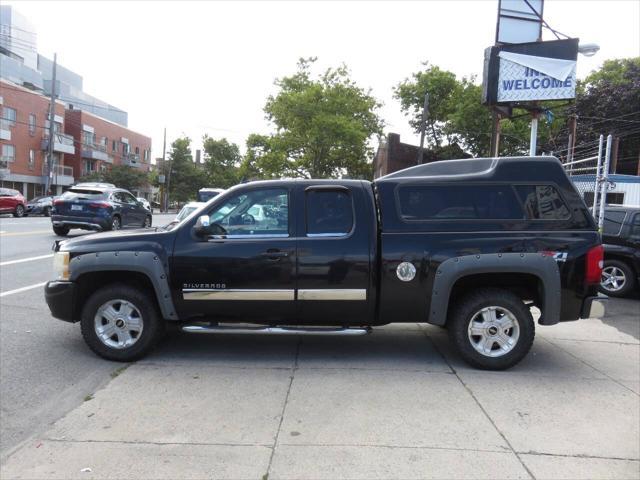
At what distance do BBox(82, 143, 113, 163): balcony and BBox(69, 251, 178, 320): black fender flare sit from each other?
5607 cm

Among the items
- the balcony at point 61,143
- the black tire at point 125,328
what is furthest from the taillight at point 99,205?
the balcony at point 61,143

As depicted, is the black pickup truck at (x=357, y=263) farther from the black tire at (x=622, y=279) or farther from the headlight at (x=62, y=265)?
the black tire at (x=622, y=279)

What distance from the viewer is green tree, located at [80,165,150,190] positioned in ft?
166

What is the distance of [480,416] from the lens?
156 inches

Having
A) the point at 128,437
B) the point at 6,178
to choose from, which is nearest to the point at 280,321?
the point at 128,437

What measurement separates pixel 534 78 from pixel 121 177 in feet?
153

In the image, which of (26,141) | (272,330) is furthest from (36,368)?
(26,141)

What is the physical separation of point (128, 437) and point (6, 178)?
4621cm

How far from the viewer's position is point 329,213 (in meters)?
5.04

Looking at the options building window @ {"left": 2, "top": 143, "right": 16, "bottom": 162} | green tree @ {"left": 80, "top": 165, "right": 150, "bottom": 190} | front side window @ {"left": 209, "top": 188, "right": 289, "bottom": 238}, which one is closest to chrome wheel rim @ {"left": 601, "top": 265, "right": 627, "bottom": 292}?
front side window @ {"left": 209, "top": 188, "right": 289, "bottom": 238}

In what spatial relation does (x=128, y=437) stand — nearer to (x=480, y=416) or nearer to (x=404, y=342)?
(x=480, y=416)

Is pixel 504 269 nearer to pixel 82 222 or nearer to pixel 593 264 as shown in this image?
pixel 593 264

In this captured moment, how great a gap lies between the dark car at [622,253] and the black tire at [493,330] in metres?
5.44

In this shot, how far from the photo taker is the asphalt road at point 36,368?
393 centimetres
